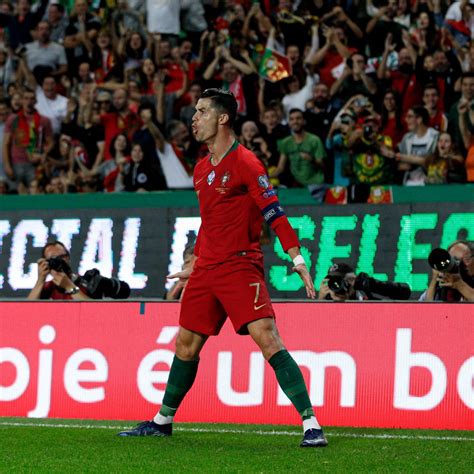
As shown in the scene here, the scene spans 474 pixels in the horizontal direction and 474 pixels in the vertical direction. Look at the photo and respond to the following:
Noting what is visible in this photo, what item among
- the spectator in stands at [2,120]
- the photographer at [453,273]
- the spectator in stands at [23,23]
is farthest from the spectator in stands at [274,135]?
the spectator in stands at [23,23]

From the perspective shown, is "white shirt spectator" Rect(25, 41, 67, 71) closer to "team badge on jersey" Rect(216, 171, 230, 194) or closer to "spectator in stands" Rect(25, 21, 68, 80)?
"spectator in stands" Rect(25, 21, 68, 80)

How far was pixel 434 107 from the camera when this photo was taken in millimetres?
13492

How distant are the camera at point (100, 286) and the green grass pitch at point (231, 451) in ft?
6.89

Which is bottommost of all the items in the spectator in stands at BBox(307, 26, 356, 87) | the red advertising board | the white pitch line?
the white pitch line

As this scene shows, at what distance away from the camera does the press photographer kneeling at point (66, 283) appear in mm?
10453

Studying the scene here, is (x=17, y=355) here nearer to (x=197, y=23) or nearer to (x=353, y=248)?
(x=353, y=248)

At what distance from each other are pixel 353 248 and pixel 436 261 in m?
3.26

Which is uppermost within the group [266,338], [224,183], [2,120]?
[2,120]

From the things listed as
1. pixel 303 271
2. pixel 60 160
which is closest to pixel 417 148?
pixel 60 160

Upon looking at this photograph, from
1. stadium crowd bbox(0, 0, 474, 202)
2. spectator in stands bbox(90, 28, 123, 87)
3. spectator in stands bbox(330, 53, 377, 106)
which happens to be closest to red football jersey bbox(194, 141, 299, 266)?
stadium crowd bbox(0, 0, 474, 202)

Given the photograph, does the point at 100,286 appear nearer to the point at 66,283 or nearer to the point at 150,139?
the point at 66,283

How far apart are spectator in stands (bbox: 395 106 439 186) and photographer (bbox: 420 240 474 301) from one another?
3.13 m

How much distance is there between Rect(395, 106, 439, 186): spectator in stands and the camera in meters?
13.2

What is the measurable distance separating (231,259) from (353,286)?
291 centimetres
